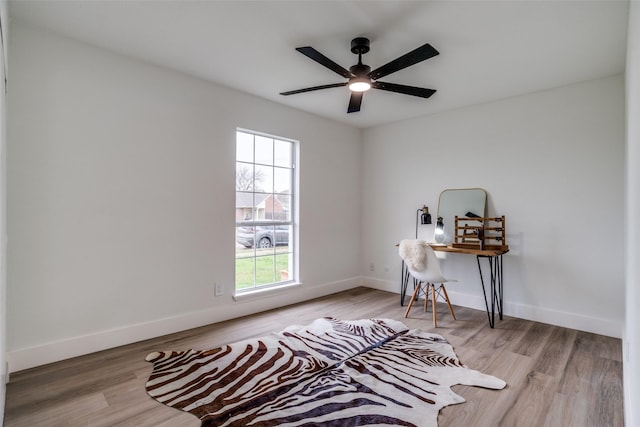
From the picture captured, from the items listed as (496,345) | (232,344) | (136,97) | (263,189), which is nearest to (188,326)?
(232,344)

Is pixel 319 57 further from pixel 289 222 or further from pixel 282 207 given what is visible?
pixel 289 222

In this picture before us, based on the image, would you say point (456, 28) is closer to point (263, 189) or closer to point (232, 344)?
point (263, 189)

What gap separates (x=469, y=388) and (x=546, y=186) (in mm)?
2460

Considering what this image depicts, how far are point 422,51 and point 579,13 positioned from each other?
1.10m

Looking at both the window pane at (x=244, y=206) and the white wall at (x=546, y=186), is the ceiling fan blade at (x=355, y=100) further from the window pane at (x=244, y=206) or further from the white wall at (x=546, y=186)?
the white wall at (x=546, y=186)

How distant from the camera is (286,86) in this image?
11.3ft

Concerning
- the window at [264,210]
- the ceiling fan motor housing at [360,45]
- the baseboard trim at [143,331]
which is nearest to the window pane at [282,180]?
the window at [264,210]

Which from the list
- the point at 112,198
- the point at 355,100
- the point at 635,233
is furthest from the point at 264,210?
the point at 635,233

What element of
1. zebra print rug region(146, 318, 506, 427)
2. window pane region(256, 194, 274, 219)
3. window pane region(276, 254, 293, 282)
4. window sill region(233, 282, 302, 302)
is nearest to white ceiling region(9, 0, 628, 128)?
window pane region(256, 194, 274, 219)

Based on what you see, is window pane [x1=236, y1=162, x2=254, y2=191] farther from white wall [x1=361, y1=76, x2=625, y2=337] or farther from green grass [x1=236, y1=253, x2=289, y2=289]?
white wall [x1=361, y1=76, x2=625, y2=337]

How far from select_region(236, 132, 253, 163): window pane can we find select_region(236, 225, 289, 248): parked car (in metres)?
0.80

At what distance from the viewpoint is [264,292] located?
381cm

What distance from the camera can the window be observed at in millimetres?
3750

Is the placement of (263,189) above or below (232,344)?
above
